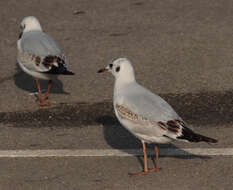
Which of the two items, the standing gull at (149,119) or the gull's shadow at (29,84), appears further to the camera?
the gull's shadow at (29,84)

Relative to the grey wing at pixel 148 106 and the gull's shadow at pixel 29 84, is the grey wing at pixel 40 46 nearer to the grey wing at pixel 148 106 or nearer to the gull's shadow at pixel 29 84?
the gull's shadow at pixel 29 84

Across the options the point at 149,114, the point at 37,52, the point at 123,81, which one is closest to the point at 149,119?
the point at 149,114

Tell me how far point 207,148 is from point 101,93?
8.46 feet

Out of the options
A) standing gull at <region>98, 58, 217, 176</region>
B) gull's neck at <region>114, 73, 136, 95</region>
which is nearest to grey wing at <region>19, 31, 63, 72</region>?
gull's neck at <region>114, 73, 136, 95</region>

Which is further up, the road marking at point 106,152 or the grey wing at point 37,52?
the grey wing at point 37,52

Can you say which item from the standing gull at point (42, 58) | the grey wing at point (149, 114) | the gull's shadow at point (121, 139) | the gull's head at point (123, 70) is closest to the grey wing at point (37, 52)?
the standing gull at point (42, 58)

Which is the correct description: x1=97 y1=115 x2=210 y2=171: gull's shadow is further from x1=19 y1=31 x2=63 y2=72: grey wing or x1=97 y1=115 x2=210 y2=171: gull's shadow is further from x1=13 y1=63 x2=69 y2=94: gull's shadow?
x1=13 y1=63 x2=69 y2=94: gull's shadow

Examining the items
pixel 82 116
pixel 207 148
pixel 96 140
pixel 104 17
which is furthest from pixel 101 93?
pixel 104 17

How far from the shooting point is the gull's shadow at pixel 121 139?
23.3ft

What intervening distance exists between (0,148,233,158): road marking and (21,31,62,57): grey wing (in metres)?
2.24

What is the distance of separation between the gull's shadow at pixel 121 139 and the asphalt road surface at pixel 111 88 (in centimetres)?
1

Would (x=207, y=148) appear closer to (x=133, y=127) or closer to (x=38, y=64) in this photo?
(x=133, y=127)

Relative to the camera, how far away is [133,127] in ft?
21.8

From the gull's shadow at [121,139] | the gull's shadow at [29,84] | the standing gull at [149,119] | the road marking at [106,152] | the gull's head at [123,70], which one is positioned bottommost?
the gull's shadow at [29,84]
